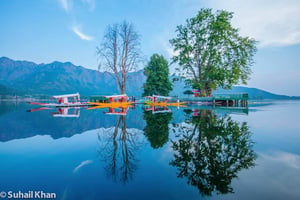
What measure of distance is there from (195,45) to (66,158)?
34.6 m

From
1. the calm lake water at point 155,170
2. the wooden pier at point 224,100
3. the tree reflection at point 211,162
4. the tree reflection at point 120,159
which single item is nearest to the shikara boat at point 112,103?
the wooden pier at point 224,100

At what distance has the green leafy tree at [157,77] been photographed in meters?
47.2

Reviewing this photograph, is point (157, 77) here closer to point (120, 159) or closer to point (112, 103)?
point (112, 103)

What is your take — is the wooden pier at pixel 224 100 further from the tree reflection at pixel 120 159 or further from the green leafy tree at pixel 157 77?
the tree reflection at pixel 120 159

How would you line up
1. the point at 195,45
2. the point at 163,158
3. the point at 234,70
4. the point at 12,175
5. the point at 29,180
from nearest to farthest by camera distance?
the point at 29,180, the point at 12,175, the point at 163,158, the point at 234,70, the point at 195,45

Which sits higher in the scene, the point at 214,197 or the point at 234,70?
the point at 234,70

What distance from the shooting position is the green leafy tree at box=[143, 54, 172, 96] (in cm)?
4725

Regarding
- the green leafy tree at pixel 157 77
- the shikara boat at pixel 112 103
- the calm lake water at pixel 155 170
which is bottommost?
the calm lake water at pixel 155 170

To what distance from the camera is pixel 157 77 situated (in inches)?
1865

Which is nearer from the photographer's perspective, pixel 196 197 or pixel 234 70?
pixel 196 197

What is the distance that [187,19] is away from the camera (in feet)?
115

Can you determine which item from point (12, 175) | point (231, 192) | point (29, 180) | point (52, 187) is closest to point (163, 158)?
point (231, 192)

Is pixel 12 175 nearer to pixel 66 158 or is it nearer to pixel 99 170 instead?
pixel 66 158

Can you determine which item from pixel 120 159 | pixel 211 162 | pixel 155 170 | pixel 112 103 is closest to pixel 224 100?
pixel 112 103
